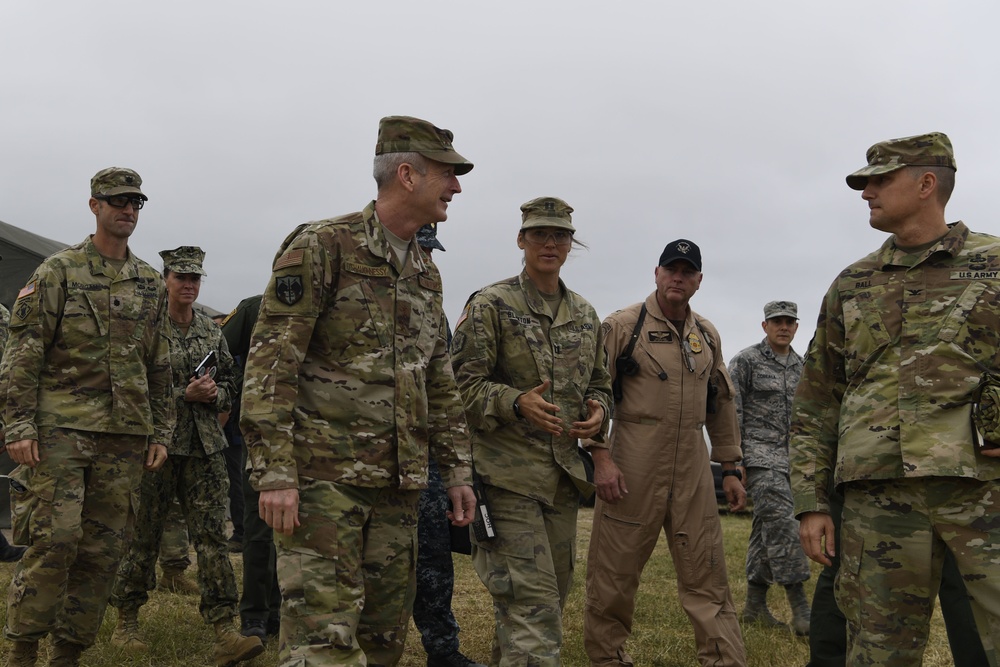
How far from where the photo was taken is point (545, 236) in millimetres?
4930

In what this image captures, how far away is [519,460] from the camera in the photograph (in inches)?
180

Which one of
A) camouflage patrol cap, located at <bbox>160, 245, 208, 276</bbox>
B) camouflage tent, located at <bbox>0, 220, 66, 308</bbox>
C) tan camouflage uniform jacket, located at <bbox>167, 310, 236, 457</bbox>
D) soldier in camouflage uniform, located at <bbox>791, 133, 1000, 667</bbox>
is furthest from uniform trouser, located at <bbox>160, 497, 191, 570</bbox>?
soldier in camouflage uniform, located at <bbox>791, 133, 1000, 667</bbox>

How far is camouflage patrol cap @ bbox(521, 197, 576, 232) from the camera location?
4.87 meters

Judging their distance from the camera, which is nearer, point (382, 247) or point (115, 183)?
point (382, 247)

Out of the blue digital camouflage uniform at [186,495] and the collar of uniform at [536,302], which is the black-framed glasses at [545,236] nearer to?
the collar of uniform at [536,302]

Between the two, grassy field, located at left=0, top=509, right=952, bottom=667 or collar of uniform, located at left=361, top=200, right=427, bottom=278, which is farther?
grassy field, located at left=0, top=509, right=952, bottom=667

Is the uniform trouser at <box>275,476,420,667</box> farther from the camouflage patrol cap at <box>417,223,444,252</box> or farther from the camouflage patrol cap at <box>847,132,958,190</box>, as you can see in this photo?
the camouflage patrol cap at <box>847,132,958,190</box>

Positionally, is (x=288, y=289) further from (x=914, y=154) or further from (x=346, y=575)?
(x=914, y=154)

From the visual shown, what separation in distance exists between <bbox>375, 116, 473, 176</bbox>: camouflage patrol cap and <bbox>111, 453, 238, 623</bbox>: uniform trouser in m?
3.06

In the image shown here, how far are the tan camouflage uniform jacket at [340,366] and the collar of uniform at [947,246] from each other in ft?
6.13

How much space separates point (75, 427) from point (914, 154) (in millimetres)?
4101

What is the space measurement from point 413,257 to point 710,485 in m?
2.63

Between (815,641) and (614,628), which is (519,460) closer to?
(614,628)

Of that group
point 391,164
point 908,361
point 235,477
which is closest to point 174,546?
point 235,477
